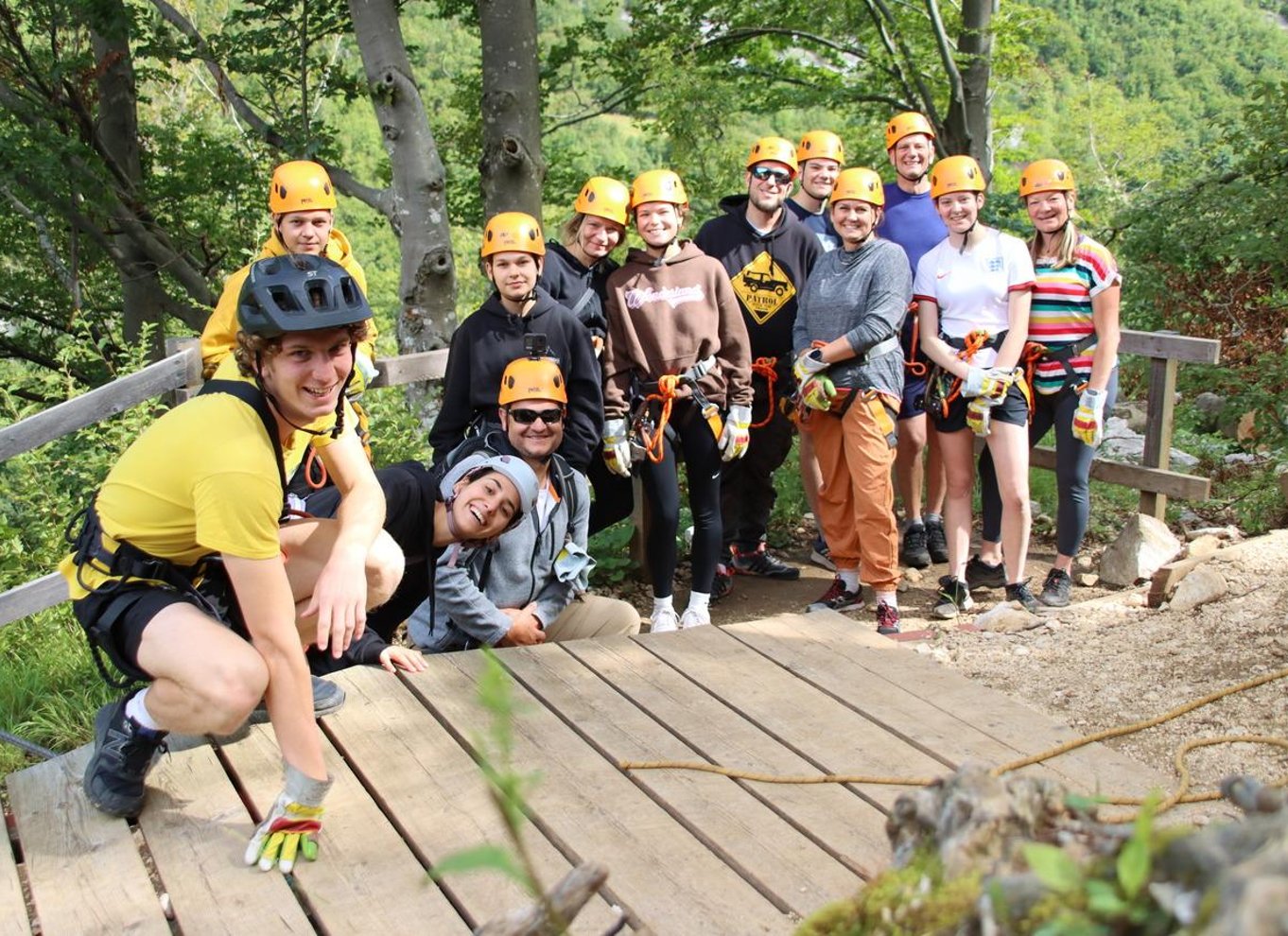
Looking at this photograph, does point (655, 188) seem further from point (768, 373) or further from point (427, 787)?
point (427, 787)

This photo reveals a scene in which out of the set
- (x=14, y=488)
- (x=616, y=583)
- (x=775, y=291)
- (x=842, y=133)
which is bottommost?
(x=616, y=583)

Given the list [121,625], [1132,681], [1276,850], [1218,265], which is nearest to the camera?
[1276,850]

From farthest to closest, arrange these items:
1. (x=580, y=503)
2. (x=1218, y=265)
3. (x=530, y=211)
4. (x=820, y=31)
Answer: (x=820, y=31)
(x=1218, y=265)
(x=530, y=211)
(x=580, y=503)

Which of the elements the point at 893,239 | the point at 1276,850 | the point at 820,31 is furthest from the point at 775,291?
the point at 820,31

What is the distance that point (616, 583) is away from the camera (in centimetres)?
721

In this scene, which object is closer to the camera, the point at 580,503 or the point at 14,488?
the point at 580,503

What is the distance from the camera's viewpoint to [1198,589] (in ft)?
18.1

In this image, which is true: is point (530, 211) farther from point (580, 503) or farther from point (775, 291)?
point (580, 503)

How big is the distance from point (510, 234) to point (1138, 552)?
12.7ft

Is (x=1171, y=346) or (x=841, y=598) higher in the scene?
(x=1171, y=346)

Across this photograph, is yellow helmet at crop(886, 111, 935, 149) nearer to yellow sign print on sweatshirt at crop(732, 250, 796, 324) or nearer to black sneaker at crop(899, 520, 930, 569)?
yellow sign print on sweatshirt at crop(732, 250, 796, 324)

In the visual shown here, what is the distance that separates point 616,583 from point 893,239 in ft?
8.27

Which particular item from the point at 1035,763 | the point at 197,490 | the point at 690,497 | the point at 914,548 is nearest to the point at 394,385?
the point at 690,497

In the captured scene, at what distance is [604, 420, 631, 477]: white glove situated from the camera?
580cm
